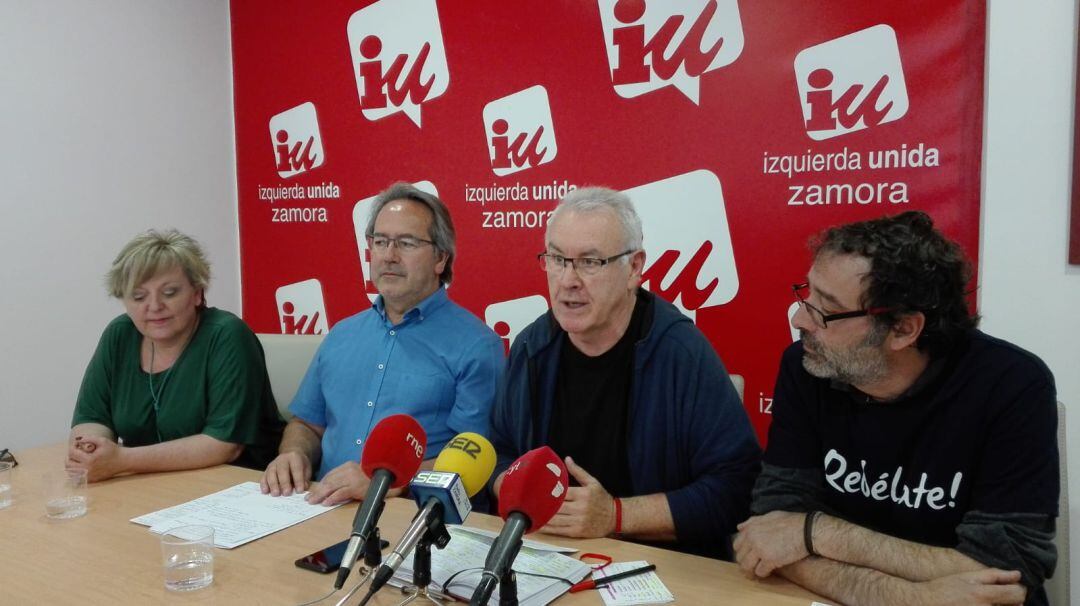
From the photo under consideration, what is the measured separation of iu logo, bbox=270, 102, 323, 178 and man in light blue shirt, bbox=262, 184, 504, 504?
62.2 inches

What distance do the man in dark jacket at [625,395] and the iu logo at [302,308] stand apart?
2127 millimetres

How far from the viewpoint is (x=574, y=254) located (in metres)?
1.90

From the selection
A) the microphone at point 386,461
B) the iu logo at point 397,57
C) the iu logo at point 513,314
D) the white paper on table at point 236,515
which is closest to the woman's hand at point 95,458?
the white paper on table at point 236,515

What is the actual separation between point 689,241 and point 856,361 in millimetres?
1340

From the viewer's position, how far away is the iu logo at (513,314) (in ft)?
10.6

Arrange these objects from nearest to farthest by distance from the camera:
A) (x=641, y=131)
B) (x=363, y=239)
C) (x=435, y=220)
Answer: (x=435, y=220) → (x=641, y=131) → (x=363, y=239)

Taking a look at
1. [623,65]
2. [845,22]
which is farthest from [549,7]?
[845,22]

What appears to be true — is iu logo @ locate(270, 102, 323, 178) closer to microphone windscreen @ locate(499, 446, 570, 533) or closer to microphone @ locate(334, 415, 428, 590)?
microphone @ locate(334, 415, 428, 590)

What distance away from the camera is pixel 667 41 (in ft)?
9.13

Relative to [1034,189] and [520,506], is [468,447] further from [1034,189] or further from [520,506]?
[1034,189]

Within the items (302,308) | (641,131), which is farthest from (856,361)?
(302,308)

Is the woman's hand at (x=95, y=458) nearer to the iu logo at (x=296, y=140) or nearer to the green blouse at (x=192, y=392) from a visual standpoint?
the green blouse at (x=192, y=392)

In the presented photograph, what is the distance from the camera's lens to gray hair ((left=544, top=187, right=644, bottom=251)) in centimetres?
192

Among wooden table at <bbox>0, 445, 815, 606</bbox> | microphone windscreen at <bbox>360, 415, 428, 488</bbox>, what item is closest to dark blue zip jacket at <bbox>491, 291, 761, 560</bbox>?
wooden table at <bbox>0, 445, 815, 606</bbox>
